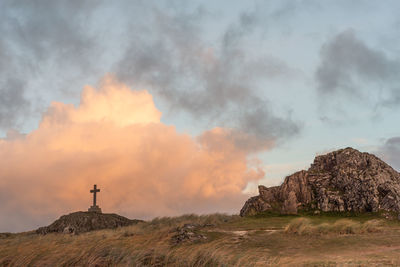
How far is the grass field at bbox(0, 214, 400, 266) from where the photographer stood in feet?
34.9

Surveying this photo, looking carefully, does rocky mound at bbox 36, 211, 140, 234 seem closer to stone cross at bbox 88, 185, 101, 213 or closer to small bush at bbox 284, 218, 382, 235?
stone cross at bbox 88, 185, 101, 213

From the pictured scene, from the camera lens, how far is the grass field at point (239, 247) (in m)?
10.6

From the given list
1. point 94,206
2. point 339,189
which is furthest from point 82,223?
point 339,189

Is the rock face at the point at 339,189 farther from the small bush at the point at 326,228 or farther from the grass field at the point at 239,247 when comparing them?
the small bush at the point at 326,228

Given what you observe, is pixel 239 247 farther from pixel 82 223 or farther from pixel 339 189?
pixel 82 223

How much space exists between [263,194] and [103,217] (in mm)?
14755

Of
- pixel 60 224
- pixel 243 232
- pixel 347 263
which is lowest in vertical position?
pixel 347 263

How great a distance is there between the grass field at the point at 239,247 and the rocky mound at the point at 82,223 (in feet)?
35.2

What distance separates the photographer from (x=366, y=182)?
1087 inches

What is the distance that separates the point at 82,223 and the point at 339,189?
21.0m

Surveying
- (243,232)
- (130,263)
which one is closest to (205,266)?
(130,263)

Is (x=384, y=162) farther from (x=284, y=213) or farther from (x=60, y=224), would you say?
(x=60, y=224)

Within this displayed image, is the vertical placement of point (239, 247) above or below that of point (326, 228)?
below

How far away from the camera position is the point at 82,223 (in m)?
33.2
